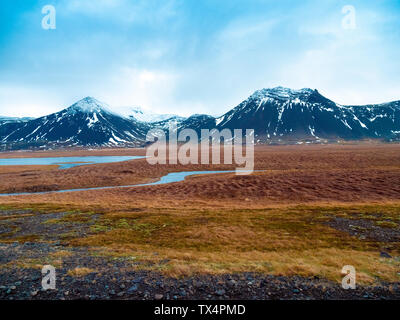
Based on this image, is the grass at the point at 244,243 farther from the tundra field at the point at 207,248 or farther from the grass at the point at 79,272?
the grass at the point at 79,272

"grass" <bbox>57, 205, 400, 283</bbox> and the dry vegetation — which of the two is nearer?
"grass" <bbox>57, 205, 400, 283</bbox>

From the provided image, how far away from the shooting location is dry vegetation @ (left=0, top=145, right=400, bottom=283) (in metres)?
11.8

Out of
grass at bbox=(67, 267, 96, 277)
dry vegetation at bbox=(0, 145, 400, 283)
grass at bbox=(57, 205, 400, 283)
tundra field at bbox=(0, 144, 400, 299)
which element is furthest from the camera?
dry vegetation at bbox=(0, 145, 400, 283)

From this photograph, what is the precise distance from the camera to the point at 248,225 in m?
19.7

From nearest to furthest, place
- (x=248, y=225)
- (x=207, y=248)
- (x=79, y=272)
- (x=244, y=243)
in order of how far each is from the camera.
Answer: (x=79, y=272), (x=207, y=248), (x=244, y=243), (x=248, y=225)

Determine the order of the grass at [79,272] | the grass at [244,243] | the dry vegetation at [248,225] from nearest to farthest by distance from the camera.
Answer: the grass at [79,272] < the grass at [244,243] < the dry vegetation at [248,225]

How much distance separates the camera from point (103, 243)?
1591 cm

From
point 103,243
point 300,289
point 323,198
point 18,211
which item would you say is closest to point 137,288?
point 300,289

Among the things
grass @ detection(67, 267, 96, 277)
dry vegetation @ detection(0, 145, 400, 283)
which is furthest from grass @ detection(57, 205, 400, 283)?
grass @ detection(67, 267, 96, 277)

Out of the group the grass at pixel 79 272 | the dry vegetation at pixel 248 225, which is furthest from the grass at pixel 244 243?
the grass at pixel 79 272

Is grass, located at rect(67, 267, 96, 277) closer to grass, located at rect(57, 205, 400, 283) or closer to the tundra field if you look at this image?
Result: the tundra field

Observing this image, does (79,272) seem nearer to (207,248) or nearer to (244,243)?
(207,248)

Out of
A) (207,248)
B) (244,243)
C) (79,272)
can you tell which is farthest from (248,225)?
(79,272)

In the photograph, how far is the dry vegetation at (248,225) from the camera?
11.8 metres
